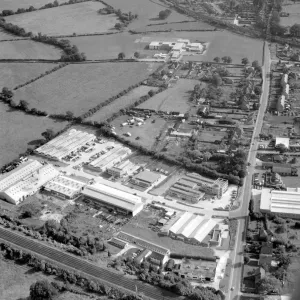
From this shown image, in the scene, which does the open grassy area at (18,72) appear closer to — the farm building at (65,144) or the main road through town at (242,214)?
the farm building at (65,144)

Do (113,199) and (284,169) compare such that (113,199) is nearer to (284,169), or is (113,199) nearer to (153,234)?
(153,234)

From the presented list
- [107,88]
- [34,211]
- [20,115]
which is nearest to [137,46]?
[107,88]

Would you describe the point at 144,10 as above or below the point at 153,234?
above

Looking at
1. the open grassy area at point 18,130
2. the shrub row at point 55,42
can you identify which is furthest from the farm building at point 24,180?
the shrub row at point 55,42

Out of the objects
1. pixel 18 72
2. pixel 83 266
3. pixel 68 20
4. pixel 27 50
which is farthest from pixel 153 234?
pixel 68 20

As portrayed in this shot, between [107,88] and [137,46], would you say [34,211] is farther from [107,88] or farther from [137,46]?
[137,46]

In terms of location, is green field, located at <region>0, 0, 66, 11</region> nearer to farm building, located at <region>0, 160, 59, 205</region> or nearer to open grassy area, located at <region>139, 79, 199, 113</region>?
open grassy area, located at <region>139, 79, 199, 113</region>

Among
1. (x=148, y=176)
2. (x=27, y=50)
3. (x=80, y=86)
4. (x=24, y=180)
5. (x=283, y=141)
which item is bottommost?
(x=24, y=180)
